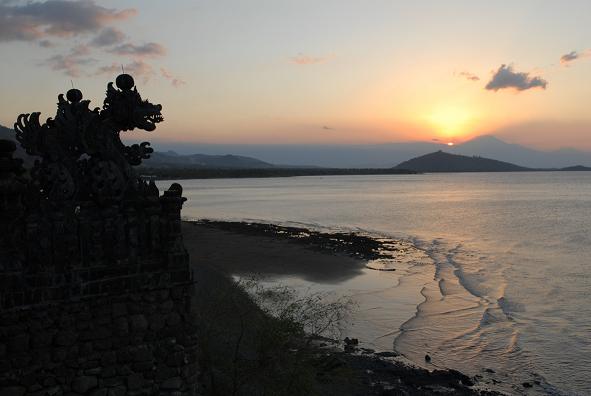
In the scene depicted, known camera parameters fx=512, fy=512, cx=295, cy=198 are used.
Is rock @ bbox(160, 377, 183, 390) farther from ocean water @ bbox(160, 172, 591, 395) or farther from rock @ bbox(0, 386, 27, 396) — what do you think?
ocean water @ bbox(160, 172, 591, 395)

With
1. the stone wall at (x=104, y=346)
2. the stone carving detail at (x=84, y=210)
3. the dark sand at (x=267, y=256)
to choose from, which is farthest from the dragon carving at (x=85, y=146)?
the dark sand at (x=267, y=256)

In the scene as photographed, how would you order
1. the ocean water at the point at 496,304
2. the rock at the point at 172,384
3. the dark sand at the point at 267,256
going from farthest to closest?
the dark sand at the point at 267,256 → the ocean water at the point at 496,304 → the rock at the point at 172,384

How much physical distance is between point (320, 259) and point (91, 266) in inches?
1313

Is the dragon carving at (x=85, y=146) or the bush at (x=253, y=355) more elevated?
the dragon carving at (x=85, y=146)

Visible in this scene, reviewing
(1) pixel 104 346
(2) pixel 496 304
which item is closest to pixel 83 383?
(1) pixel 104 346

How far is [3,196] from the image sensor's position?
6219 mm

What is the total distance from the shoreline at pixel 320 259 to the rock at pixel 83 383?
36.4 ft

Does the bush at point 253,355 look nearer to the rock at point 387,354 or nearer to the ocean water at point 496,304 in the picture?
the rock at point 387,354

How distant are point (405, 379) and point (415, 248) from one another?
32.0 metres

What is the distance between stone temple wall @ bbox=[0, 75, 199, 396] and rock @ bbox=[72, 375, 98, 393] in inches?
0.5

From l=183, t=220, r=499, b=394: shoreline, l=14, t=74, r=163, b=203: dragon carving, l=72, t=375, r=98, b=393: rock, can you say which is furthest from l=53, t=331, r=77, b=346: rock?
l=183, t=220, r=499, b=394: shoreline

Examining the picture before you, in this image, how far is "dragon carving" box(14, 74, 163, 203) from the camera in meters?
6.88

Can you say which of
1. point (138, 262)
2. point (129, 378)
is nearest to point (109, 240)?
point (138, 262)

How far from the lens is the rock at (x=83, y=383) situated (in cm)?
665
